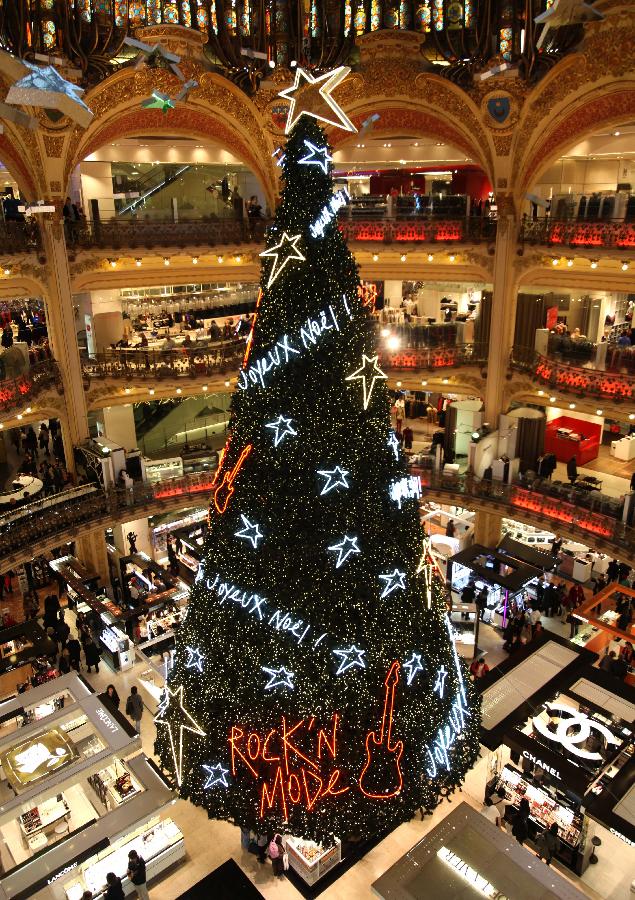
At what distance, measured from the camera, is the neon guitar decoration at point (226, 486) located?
7.96 m

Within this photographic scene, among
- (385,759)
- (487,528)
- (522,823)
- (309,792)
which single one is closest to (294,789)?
(309,792)

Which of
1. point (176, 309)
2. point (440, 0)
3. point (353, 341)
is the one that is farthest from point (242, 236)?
point (353, 341)

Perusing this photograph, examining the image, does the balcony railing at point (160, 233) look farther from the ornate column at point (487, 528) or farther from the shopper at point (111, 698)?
the shopper at point (111, 698)

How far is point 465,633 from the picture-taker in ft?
56.7

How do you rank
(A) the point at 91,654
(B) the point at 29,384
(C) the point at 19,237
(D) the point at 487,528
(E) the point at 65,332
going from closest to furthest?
(A) the point at 91,654
(C) the point at 19,237
(B) the point at 29,384
(E) the point at 65,332
(D) the point at 487,528

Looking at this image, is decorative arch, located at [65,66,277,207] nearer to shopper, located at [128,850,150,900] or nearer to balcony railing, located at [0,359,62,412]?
balcony railing, located at [0,359,62,412]

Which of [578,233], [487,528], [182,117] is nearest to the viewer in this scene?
[578,233]

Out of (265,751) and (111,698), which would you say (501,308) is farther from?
(265,751)

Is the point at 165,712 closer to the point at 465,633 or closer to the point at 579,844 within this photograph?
the point at 579,844

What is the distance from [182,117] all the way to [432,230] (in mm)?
8232

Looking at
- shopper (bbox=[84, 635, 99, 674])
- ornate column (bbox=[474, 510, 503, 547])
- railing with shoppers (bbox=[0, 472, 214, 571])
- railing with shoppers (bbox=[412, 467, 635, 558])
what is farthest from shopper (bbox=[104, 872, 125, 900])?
Result: ornate column (bbox=[474, 510, 503, 547])

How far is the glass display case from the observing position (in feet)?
36.6

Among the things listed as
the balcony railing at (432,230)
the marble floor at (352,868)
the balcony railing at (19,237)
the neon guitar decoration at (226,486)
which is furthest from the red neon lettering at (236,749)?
the balcony railing at (432,230)

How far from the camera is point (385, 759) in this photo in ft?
28.7
